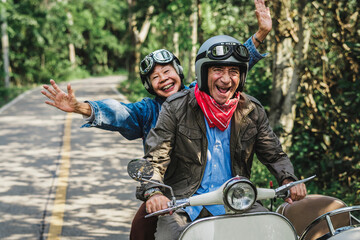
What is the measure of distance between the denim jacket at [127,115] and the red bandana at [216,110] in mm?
740

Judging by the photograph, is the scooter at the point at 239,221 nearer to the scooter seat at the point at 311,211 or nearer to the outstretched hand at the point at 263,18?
the scooter seat at the point at 311,211

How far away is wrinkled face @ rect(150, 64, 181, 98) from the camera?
379 cm

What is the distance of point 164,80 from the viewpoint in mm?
3793

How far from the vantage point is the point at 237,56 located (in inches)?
113

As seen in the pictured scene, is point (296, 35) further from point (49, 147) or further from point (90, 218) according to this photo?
point (49, 147)

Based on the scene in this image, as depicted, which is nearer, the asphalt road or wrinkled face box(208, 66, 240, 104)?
wrinkled face box(208, 66, 240, 104)

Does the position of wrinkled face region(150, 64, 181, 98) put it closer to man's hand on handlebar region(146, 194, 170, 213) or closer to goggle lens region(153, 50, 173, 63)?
goggle lens region(153, 50, 173, 63)

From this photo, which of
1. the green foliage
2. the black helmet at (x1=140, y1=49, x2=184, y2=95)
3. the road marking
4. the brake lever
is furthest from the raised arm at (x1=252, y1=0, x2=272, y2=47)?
the road marking

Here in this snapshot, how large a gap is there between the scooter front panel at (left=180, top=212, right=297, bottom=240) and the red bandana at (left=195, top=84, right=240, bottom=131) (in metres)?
0.75

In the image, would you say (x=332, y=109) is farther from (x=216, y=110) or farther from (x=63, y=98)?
(x=63, y=98)

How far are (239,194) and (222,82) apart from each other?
88cm

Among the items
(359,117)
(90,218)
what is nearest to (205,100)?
(90,218)

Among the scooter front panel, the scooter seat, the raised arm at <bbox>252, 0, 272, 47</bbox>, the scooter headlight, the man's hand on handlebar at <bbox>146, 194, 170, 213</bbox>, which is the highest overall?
the raised arm at <bbox>252, 0, 272, 47</bbox>

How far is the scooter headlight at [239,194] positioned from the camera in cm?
229
